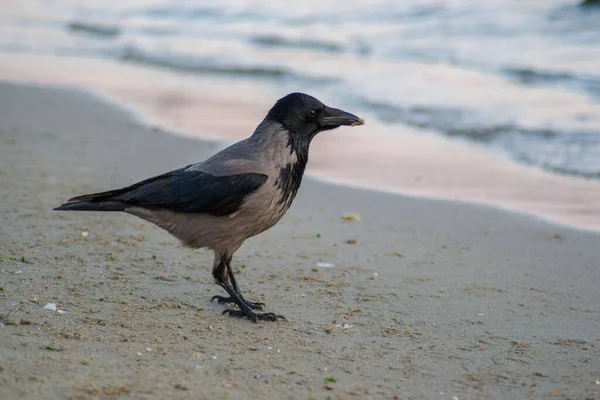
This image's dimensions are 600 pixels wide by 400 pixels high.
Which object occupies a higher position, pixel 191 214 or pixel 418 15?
pixel 418 15

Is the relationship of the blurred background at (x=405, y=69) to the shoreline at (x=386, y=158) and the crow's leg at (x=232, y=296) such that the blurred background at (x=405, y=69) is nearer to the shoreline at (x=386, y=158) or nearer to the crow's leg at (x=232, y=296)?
the shoreline at (x=386, y=158)

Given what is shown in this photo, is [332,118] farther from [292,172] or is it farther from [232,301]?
[232,301]

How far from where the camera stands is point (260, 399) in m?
3.54

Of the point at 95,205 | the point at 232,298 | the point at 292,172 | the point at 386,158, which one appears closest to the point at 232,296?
the point at 232,298

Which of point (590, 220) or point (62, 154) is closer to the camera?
point (590, 220)

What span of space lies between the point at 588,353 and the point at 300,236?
2644mm

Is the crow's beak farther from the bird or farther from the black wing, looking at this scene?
the black wing

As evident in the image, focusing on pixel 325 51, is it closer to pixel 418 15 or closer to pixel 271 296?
pixel 418 15

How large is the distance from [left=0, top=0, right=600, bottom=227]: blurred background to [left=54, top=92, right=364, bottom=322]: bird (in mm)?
3192

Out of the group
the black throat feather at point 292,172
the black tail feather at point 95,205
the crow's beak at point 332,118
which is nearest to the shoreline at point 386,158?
the crow's beak at point 332,118

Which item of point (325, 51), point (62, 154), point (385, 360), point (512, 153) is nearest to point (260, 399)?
point (385, 360)

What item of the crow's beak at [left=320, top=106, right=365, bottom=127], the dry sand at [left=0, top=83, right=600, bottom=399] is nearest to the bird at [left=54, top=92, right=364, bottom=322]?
the crow's beak at [left=320, top=106, right=365, bottom=127]

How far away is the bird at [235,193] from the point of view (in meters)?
4.82

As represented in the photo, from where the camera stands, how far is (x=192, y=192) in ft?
16.2
